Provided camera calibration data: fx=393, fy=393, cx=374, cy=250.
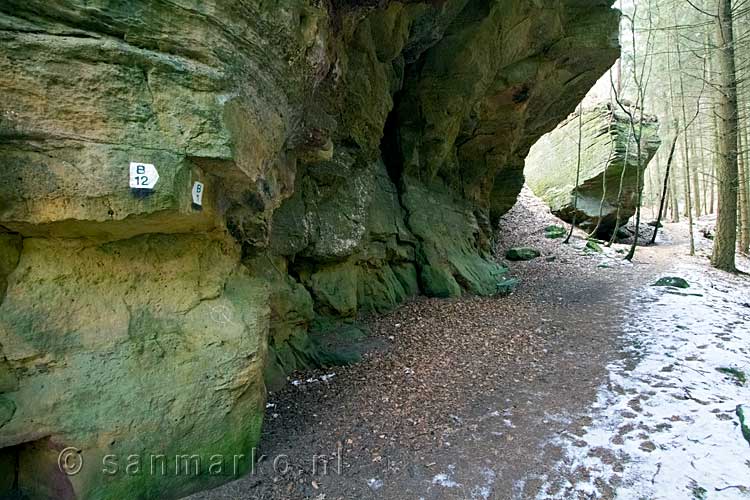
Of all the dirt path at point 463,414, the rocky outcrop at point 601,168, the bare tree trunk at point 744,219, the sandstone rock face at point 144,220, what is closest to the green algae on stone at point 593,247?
the rocky outcrop at point 601,168

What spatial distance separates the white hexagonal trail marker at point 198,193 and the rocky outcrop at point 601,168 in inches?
644

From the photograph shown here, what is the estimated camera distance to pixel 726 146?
1112 centimetres

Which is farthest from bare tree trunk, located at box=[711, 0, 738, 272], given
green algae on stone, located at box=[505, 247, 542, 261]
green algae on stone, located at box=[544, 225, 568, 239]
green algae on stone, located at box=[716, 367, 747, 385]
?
green algae on stone, located at box=[716, 367, 747, 385]

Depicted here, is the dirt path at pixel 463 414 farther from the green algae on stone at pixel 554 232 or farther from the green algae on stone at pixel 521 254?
the green algae on stone at pixel 554 232

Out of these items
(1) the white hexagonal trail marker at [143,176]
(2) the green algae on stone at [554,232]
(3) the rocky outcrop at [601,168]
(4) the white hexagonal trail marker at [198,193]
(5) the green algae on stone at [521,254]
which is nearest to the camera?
(1) the white hexagonal trail marker at [143,176]

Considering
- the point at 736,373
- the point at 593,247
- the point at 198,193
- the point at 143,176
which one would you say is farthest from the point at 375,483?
the point at 593,247

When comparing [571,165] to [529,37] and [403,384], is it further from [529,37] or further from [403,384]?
[403,384]

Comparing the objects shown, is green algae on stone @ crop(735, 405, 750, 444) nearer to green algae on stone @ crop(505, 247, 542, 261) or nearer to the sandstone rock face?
the sandstone rock face

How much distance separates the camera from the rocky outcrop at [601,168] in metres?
16.1

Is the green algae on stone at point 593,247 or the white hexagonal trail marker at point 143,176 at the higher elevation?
the white hexagonal trail marker at point 143,176

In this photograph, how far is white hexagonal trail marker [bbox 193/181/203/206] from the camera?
3014 millimetres

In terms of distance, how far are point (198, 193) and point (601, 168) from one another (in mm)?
17375

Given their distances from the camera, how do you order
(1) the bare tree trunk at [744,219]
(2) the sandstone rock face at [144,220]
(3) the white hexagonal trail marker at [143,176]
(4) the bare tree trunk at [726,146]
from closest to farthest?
(2) the sandstone rock face at [144,220]
(3) the white hexagonal trail marker at [143,176]
(4) the bare tree trunk at [726,146]
(1) the bare tree trunk at [744,219]

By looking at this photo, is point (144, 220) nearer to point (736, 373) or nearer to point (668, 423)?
point (668, 423)
